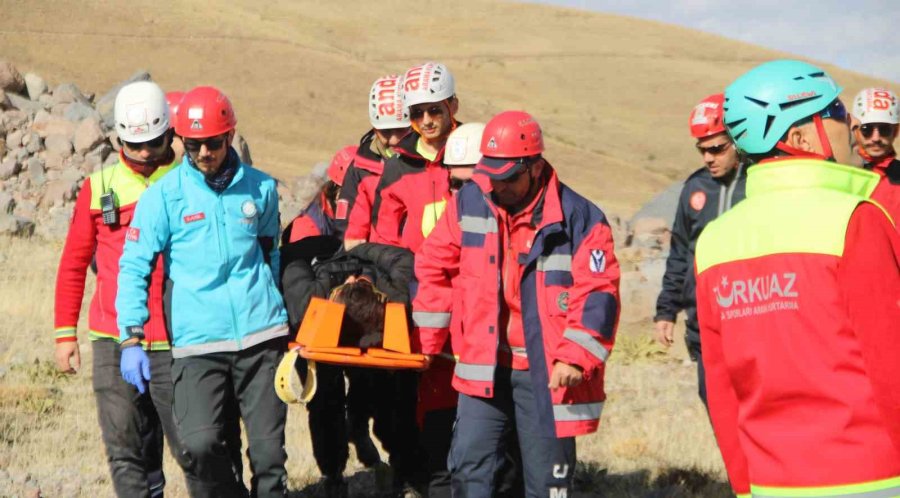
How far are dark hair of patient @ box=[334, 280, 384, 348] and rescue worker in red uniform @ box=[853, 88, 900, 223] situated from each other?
2978mm

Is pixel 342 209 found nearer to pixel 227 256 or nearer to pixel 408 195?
pixel 408 195

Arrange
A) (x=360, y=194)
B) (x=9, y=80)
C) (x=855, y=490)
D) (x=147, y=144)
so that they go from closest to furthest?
(x=855, y=490)
(x=147, y=144)
(x=360, y=194)
(x=9, y=80)

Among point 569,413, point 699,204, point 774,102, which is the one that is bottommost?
point 569,413

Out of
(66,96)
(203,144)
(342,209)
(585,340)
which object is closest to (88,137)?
(66,96)

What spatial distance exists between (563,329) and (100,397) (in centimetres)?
261

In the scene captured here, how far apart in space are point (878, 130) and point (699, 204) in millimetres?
1368

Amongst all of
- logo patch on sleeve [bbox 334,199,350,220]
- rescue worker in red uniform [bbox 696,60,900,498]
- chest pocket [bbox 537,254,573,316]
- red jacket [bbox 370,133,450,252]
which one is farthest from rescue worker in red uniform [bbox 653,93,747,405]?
rescue worker in red uniform [bbox 696,60,900,498]

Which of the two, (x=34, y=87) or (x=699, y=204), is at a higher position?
(x=34, y=87)

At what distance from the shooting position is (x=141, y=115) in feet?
23.4

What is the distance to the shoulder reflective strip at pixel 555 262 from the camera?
631cm

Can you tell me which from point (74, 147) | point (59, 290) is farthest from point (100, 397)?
point (74, 147)

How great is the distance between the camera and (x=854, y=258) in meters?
3.59

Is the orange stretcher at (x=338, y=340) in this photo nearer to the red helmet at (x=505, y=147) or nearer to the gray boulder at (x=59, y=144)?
the red helmet at (x=505, y=147)

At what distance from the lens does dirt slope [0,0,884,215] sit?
47781mm
